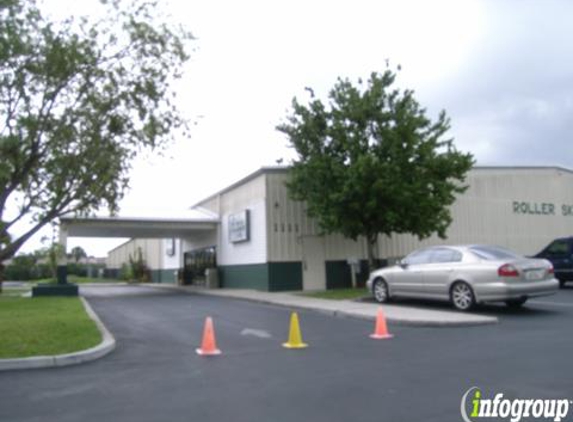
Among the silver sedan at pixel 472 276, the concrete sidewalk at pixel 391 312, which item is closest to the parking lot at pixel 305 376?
the concrete sidewalk at pixel 391 312

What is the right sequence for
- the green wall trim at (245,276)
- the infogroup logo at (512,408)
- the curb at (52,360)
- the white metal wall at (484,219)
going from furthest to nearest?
1. the white metal wall at (484,219)
2. the green wall trim at (245,276)
3. the curb at (52,360)
4. the infogroup logo at (512,408)

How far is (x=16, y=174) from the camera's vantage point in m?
10.3

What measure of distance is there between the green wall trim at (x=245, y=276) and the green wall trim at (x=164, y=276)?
32.7 ft

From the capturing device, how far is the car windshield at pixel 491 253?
537 inches

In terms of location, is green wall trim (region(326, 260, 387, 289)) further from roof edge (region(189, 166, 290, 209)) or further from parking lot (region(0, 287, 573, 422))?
parking lot (region(0, 287, 573, 422))

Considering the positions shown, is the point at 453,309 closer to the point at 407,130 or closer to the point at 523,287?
the point at 523,287

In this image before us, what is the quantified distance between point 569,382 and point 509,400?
3.79ft

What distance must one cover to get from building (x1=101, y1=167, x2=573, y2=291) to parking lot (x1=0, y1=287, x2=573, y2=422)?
11823 millimetres

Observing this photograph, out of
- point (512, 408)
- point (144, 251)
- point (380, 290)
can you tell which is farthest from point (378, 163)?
point (144, 251)

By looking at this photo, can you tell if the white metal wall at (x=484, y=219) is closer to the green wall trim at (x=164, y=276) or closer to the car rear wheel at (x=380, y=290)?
the car rear wheel at (x=380, y=290)

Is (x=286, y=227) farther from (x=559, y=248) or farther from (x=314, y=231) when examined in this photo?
(x=559, y=248)

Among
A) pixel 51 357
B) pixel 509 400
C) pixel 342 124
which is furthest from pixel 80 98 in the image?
pixel 342 124

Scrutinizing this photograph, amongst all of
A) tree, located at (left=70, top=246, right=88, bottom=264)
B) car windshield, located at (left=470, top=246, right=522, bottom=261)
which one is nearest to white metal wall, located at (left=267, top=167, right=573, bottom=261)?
car windshield, located at (left=470, top=246, right=522, bottom=261)

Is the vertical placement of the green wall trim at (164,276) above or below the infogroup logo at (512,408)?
above
